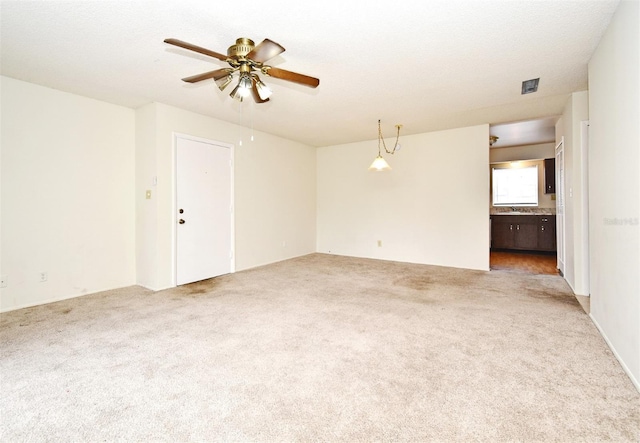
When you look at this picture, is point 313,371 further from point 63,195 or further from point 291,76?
point 63,195

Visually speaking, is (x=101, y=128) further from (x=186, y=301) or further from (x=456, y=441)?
(x=456, y=441)

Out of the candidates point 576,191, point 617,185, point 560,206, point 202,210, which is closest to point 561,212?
point 560,206

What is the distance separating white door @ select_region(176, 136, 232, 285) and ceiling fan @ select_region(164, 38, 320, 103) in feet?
6.61

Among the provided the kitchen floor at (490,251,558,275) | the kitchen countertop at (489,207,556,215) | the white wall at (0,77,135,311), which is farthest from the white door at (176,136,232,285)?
the kitchen countertop at (489,207,556,215)

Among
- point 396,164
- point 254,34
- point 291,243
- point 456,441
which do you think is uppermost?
point 254,34

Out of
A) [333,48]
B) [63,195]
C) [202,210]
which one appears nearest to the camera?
[333,48]

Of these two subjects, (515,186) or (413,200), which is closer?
(413,200)

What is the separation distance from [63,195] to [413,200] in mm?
5328

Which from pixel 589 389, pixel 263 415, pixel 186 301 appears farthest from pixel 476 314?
Result: pixel 186 301

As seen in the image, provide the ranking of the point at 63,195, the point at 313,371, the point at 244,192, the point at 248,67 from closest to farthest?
the point at 313,371 → the point at 248,67 → the point at 63,195 → the point at 244,192

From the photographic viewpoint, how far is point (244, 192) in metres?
5.26

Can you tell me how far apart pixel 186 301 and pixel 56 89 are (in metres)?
2.85

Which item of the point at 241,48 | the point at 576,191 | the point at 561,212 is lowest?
the point at 561,212

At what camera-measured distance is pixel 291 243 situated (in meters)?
6.36
